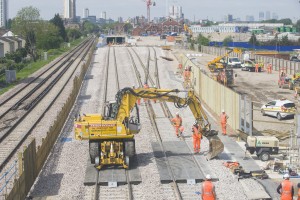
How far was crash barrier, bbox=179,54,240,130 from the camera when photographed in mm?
26266

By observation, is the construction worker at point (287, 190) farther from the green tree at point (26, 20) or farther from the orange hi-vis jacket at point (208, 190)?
the green tree at point (26, 20)

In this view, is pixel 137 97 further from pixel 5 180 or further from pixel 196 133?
pixel 5 180

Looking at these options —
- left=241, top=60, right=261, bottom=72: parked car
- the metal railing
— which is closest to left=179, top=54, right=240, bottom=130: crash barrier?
the metal railing

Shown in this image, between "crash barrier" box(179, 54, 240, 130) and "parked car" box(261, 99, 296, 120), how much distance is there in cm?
301

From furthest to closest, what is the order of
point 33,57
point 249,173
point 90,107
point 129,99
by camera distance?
1. point 33,57
2. point 90,107
3. point 129,99
4. point 249,173

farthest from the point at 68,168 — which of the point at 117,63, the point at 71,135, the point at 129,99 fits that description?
the point at 117,63

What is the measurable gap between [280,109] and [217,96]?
366 cm

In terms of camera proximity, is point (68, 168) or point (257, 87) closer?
point (68, 168)

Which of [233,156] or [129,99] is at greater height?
[129,99]

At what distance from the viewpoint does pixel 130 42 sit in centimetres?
12506

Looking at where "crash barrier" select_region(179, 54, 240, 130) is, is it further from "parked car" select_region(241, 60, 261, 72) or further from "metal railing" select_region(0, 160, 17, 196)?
"parked car" select_region(241, 60, 261, 72)

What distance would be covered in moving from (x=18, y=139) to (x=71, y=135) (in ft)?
7.98

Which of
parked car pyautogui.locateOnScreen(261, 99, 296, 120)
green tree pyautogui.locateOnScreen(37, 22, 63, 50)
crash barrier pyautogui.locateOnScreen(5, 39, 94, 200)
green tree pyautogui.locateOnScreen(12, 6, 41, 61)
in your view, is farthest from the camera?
green tree pyautogui.locateOnScreen(37, 22, 63, 50)

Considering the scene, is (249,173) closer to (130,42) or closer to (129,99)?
(129,99)
